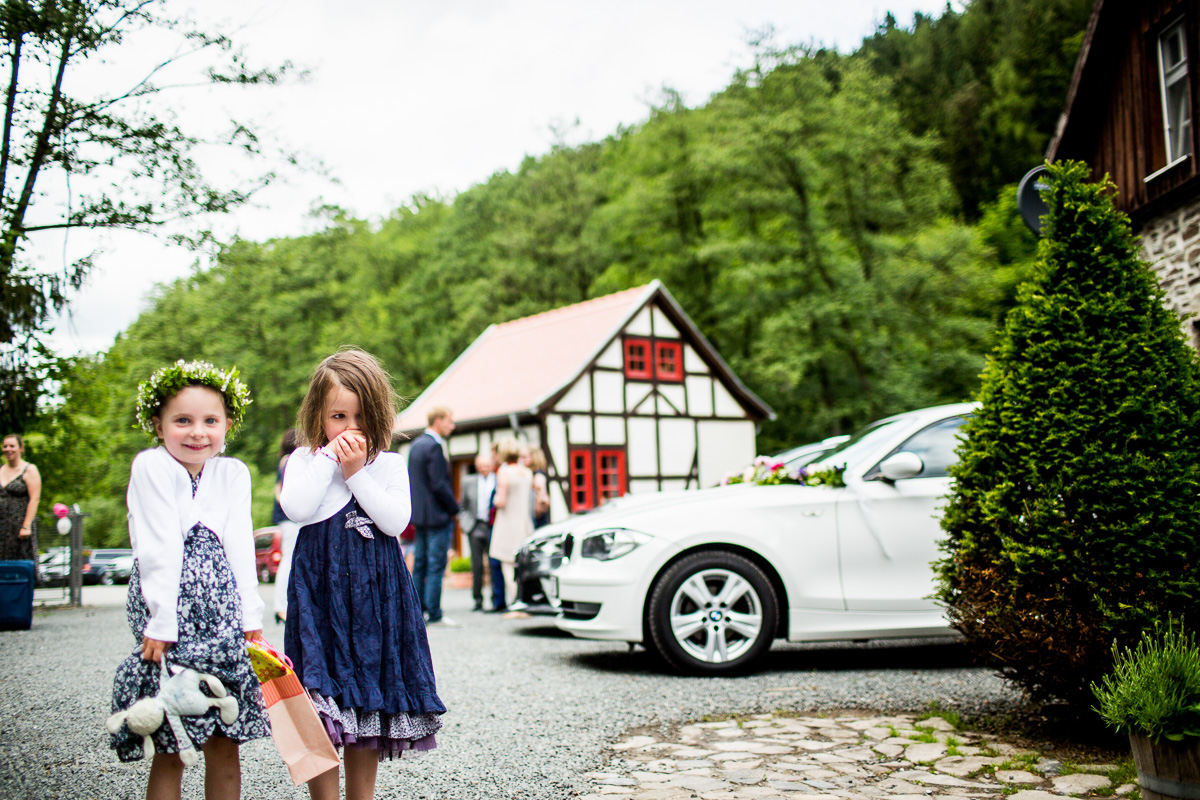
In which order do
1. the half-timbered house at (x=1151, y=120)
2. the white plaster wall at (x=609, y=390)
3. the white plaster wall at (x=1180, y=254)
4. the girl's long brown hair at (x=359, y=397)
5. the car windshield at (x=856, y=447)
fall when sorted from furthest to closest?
the white plaster wall at (x=609, y=390)
the half-timbered house at (x=1151, y=120)
the white plaster wall at (x=1180, y=254)
the car windshield at (x=856, y=447)
the girl's long brown hair at (x=359, y=397)

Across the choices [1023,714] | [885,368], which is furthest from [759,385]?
[1023,714]

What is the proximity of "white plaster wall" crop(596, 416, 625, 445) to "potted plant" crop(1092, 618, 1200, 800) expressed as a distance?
19457 mm

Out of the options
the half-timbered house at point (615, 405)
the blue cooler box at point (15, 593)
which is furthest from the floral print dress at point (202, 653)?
the half-timbered house at point (615, 405)

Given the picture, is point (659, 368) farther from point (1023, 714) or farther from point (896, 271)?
point (1023, 714)

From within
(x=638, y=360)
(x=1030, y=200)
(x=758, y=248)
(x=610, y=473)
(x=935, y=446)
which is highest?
(x=758, y=248)

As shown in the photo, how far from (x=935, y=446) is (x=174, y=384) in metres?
5.00

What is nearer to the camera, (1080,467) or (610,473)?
(1080,467)

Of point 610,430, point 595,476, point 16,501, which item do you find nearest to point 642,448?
point 610,430

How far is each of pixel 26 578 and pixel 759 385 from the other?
81.2ft

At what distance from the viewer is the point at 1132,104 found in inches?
421

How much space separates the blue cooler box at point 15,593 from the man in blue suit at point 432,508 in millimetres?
3360

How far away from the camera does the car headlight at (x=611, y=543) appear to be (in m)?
6.48

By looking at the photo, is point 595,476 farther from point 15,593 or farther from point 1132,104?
point 15,593

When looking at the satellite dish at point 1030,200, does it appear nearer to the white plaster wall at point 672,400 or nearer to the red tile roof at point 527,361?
the red tile roof at point 527,361
